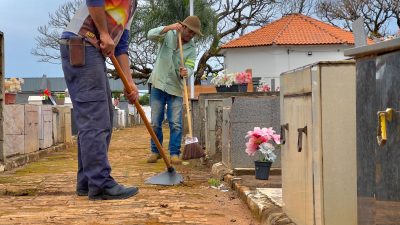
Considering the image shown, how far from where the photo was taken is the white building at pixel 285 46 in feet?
113

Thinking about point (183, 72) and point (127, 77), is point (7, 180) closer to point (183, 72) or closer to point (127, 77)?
point (127, 77)

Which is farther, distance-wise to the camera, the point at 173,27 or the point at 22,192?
the point at 173,27

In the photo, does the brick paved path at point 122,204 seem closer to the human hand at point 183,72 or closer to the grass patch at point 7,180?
the grass patch at point 7,180

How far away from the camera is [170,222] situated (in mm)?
3752

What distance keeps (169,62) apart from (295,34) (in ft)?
94.3

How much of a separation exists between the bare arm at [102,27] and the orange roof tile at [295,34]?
30330mm

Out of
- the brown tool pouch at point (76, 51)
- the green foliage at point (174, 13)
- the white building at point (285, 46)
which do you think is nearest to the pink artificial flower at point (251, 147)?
the brown tool pouch at point (76, 51)

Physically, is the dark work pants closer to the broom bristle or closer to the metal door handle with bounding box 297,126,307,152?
the metal door handle with bounding box 297,126,307,152

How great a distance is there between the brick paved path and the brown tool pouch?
39.2 inches

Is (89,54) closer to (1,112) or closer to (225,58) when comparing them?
(1,112)

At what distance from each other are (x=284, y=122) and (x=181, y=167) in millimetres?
3676

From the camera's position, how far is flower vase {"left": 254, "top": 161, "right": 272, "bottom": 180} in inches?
198

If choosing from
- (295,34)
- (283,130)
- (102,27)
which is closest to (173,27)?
(102,27)

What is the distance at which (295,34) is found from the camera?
115 ft
